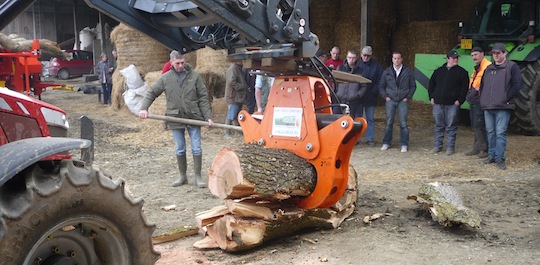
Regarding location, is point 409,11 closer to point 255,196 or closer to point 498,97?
point 498,97

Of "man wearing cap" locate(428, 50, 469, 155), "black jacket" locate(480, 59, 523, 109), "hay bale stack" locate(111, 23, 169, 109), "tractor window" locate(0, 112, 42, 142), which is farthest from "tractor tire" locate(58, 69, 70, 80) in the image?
"tractor window" locate(0, 112, 42, 142)

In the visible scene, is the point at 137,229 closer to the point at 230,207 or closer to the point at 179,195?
the point at 230,207

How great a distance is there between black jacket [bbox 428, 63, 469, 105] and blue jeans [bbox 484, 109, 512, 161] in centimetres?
69

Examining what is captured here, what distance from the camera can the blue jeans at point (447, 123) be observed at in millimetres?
9609

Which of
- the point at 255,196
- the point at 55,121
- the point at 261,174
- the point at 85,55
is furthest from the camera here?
the point at 85,55

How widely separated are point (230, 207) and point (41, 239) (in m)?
2.41

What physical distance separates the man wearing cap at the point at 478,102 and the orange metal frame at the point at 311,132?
4.25 metres

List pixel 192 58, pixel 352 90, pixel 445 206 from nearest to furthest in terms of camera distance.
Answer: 1. pixel 445 206
2. pixel 352 90
3. pixel 192 58

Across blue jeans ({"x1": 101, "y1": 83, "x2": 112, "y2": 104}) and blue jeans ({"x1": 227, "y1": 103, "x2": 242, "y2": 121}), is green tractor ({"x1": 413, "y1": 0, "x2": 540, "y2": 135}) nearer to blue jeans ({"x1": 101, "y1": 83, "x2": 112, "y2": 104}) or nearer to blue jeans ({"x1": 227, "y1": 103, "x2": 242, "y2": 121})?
blue jeans ({"x1": 227, "y1": 103, "x2": 242, "y2": 121})

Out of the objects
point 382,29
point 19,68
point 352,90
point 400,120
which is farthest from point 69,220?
point 382,29

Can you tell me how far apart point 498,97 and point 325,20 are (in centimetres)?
698

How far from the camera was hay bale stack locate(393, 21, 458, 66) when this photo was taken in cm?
1430

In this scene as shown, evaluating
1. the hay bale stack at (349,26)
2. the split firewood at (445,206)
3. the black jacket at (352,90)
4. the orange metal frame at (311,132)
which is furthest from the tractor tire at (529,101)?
the orange metal frame at (311,132)

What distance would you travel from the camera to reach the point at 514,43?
1124 centimetres
